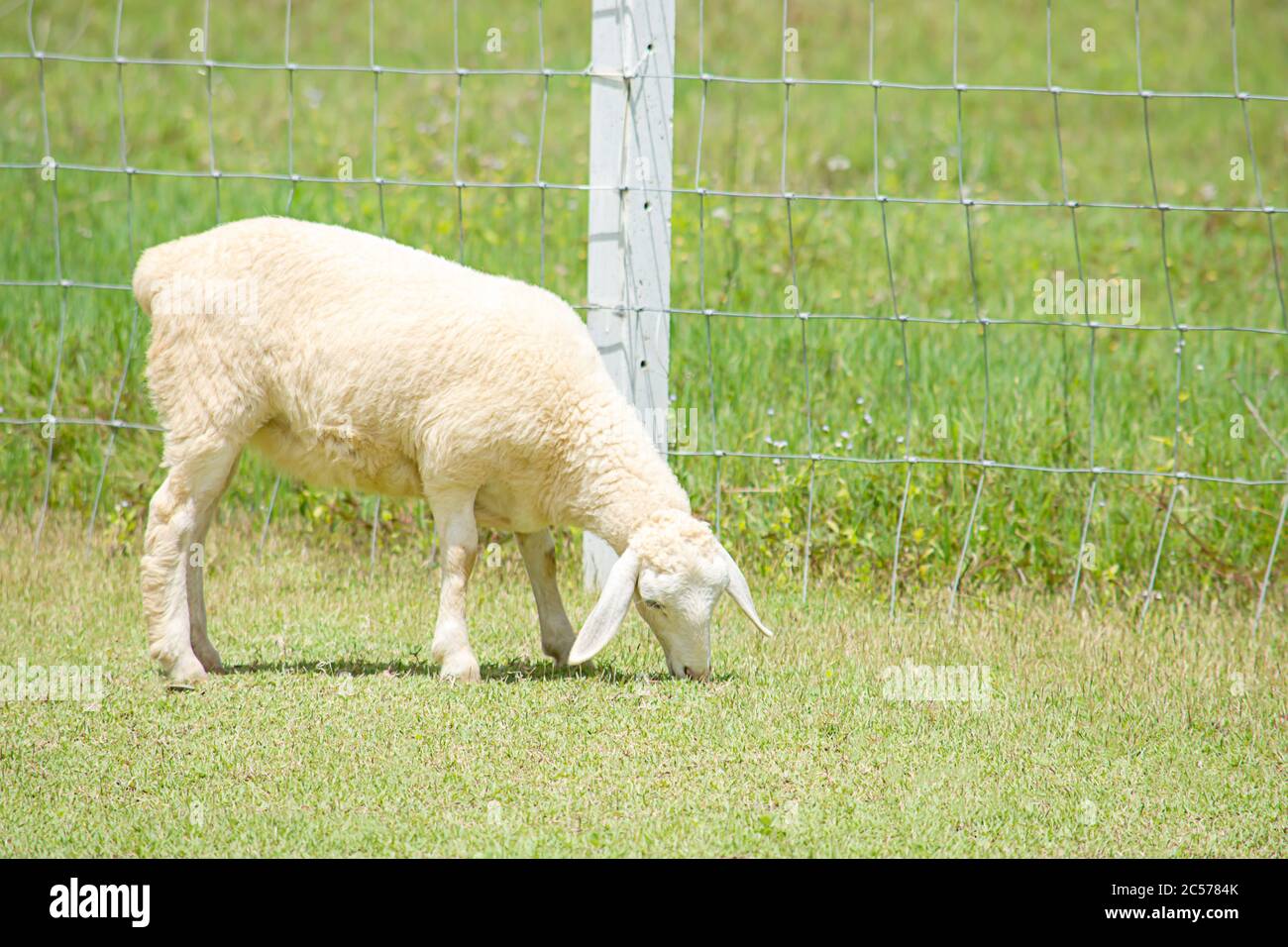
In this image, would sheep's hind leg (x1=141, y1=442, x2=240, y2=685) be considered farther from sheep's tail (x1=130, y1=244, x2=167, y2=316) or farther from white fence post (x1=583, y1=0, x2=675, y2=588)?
white fence post (x1=583, y1=0, x2=675, y2=588)

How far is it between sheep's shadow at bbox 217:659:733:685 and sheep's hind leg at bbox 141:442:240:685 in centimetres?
24

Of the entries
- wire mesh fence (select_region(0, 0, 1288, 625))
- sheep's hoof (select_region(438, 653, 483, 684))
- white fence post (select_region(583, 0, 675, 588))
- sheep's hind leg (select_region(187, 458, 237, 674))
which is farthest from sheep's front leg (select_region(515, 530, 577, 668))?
sheep's hind leg (select_region(187, 458, 237, 674))

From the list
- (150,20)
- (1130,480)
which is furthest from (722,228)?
(150,20)

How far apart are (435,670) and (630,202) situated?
202 cm

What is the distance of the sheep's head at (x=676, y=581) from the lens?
5.04m

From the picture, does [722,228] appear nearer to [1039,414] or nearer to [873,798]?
[1039,414]

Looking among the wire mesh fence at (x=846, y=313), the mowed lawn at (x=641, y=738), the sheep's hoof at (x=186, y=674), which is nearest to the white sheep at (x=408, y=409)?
the sheep's hoof at (x=186, y=674)

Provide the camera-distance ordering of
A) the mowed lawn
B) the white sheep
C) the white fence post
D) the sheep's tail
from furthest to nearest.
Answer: the white fence post → the sheep's tail → the white sheep → the mowed lawn

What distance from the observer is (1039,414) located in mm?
7320

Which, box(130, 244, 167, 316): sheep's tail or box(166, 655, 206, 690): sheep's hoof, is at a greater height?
box(130, 244, 167, 316): sheep's tail

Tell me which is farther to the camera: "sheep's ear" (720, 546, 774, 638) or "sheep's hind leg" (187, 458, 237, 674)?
"sheep's hind leg" (187, 458, 237, 674)

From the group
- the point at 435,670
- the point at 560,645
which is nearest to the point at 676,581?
the point at 560,645

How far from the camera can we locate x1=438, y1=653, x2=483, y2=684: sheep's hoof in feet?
17.2

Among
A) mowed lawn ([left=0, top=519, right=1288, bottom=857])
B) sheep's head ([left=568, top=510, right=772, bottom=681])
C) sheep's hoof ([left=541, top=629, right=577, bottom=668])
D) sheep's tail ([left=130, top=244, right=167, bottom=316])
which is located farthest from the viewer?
sheep's hoof ([left=541, top=629, right=577, bottom=668])
